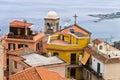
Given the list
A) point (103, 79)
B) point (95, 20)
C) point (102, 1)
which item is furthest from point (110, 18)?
point (103, 79)

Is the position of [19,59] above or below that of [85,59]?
above

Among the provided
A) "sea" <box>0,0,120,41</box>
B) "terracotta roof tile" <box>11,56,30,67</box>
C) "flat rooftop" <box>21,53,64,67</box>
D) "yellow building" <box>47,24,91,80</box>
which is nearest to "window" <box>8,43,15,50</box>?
"yellow building" <box>47,24,91,80</box>

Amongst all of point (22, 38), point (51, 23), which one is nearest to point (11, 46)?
point (22, 38)

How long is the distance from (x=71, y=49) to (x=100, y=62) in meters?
3.51

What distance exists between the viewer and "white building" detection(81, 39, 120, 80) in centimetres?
2972

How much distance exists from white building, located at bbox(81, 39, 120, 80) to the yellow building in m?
0.63

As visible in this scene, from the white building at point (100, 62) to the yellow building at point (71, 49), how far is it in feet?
2.06

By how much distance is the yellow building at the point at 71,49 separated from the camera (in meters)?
32.8

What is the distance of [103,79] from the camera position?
1179 inches

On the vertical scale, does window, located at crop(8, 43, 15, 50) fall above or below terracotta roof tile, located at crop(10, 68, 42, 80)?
below

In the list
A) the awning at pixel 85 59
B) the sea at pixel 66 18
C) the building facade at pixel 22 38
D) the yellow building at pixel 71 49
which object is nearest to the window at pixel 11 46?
the building facade at pixel 22 38

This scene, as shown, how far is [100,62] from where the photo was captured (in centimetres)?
3028

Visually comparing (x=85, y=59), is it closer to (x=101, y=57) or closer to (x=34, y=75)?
(x=101, y=57)

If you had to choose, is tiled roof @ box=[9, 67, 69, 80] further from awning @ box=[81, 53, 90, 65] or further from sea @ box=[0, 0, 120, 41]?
sea @ box=[0, 0, 120, 41]
